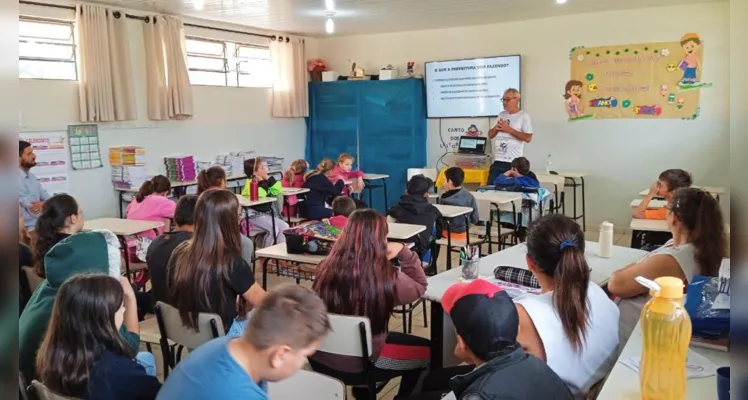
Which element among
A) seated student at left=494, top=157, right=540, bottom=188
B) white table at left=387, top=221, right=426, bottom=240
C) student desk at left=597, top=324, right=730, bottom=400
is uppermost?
seated student at left=494, top=157, right=540, bottom=188

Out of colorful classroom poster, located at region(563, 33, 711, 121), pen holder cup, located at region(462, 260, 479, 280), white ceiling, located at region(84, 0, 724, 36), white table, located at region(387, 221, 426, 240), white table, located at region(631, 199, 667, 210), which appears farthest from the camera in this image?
colorful classroom poster, located at region(563, 33, 711, 121)

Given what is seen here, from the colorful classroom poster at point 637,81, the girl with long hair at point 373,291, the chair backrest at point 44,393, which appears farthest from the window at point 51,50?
the colorful classroom poster at point 637,81

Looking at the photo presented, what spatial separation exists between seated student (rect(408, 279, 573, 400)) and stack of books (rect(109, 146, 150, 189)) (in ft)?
18.4

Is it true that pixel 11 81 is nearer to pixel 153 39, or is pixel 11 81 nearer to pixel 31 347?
pixel 31 347

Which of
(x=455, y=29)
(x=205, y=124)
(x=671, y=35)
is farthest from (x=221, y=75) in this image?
(x=671, y=35)

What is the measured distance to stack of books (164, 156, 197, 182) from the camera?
22.4 feet

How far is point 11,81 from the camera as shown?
0.35 meters

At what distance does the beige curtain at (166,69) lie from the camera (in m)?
6.65

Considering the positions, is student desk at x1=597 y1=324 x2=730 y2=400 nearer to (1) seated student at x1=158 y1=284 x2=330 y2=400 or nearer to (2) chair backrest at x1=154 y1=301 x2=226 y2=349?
(1) seated student at x1=158 y1=284 x2=330 y2=400

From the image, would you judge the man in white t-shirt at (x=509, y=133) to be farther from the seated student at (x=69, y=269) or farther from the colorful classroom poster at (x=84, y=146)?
the seated student at (x=69, y=269)

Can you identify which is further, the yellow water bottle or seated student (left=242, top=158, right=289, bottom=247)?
seated student (left=242, top=158, right=289, bottom=247)

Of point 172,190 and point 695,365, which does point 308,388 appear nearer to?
point 695,365

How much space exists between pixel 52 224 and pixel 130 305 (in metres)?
0.92

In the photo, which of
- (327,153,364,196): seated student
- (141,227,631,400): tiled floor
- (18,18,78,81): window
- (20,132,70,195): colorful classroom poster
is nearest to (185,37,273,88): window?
(18,18,78,81): window
